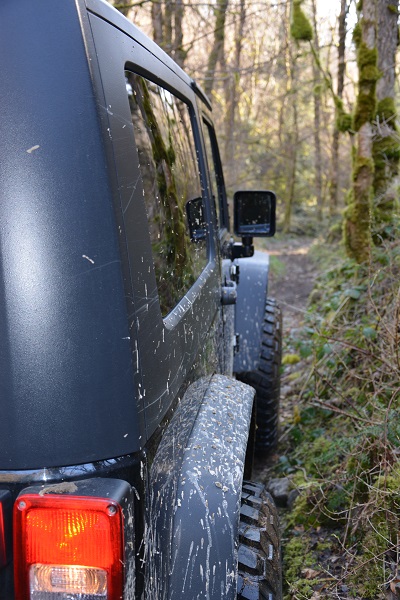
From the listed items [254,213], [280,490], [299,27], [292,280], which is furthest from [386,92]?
[280,490]

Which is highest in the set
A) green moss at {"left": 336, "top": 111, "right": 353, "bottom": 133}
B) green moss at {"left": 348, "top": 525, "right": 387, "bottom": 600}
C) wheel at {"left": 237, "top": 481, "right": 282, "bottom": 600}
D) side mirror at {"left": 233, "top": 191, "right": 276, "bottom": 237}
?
green moss at {"left": 336, "top": 111, "right": 353, "bottom": 133}

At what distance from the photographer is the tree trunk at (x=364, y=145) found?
6.79m

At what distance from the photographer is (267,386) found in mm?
3994

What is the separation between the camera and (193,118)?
256 cm

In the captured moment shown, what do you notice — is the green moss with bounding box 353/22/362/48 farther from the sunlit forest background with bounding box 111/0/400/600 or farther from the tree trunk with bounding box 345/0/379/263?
the tree trunk with bounding box 345/0/379/263

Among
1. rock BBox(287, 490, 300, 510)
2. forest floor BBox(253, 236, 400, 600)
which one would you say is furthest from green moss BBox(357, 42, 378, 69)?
rock BBox(287, 490, 300, 510)

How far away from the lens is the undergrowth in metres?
2.46

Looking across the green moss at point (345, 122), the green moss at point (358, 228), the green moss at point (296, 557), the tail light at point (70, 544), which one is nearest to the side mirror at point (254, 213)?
the green moss at point (296, 557)

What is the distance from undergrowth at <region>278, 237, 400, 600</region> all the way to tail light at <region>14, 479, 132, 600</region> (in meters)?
1.22

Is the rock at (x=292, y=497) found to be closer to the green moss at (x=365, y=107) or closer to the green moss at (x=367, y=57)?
the green moss at (x=365, y=107)

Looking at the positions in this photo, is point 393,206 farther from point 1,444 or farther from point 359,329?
point 1,444

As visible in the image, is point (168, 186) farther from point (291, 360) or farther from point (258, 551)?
point (291, 360)

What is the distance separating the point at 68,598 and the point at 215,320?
58.0 inches

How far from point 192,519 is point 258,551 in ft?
1.06
